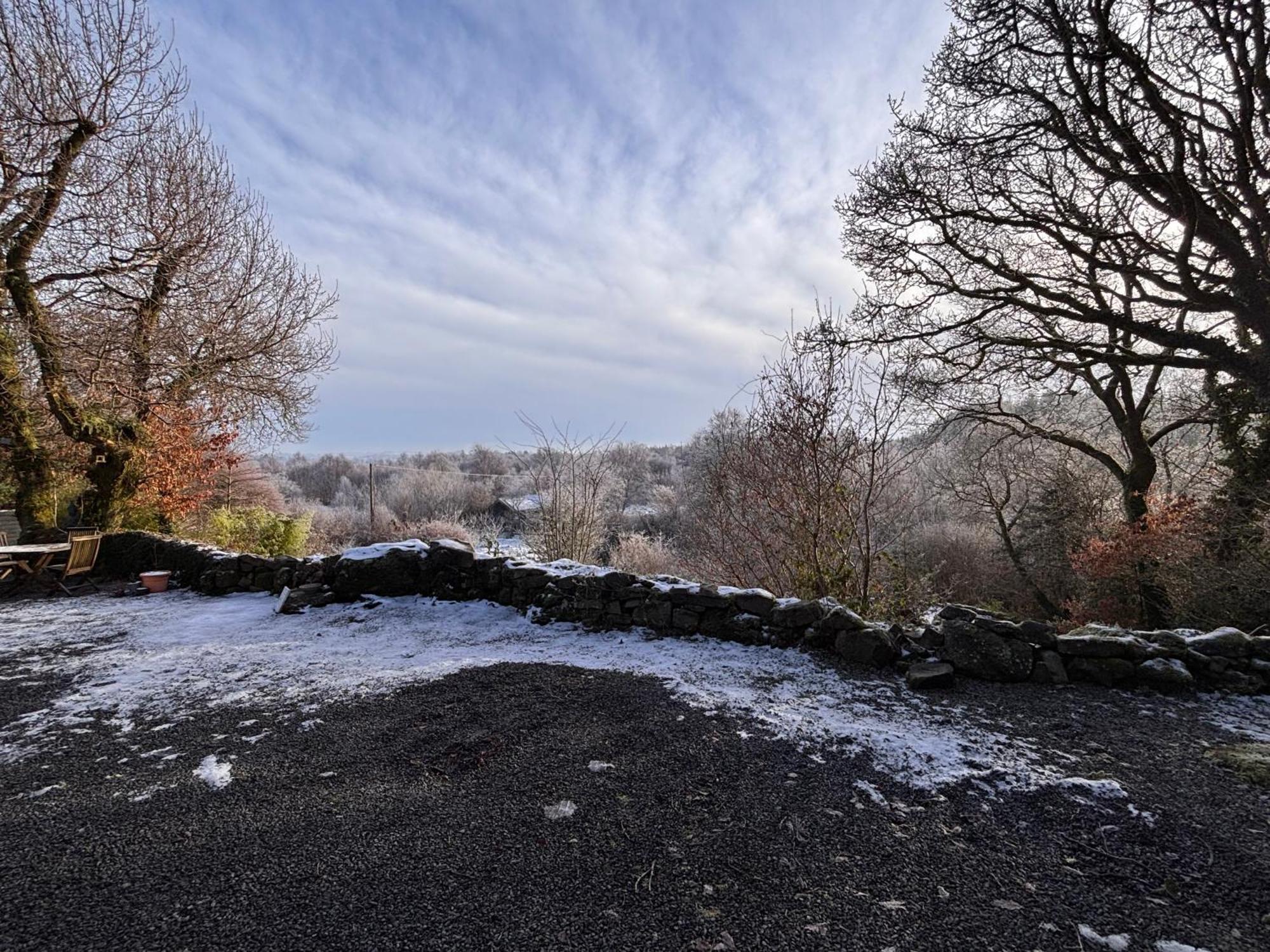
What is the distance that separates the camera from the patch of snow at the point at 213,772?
2256mm

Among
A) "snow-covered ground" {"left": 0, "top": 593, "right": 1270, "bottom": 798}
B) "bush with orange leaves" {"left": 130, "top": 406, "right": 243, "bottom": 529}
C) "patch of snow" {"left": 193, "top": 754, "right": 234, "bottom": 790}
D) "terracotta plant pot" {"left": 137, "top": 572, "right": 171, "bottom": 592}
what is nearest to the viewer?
"patch of snow" {"left": 193, "top": 754, "right": 234, "bottom": 790}

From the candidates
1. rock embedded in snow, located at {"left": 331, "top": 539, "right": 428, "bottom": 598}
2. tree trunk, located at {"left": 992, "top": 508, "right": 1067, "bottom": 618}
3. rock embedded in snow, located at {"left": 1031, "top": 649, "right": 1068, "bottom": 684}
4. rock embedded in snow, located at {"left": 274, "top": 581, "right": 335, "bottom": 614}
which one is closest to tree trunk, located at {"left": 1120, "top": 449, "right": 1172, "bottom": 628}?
tree trunk, located at {"left": 992, "top": 508, "right": 1067, "bottom": 618}

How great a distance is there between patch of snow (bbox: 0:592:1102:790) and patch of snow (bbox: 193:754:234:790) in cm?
62

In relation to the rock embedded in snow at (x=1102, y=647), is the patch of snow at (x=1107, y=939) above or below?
below

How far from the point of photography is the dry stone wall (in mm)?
3418

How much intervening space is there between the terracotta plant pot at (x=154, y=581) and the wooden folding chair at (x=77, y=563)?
0.85m

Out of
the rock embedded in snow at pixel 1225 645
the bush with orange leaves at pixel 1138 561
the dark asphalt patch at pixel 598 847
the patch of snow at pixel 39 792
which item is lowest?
the patch of snow at pixel 39 792

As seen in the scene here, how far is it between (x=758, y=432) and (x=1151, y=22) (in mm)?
6111

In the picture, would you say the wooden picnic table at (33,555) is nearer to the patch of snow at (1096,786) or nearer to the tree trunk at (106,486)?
the tree trunk at (106,486)

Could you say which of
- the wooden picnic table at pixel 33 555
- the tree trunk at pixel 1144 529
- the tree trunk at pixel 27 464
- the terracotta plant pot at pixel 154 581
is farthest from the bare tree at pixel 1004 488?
the tree trunk at pixel 27 464

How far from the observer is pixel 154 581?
644 centimetres

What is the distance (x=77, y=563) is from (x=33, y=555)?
0.48 m

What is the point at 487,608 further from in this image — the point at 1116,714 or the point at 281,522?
the point at 281,522

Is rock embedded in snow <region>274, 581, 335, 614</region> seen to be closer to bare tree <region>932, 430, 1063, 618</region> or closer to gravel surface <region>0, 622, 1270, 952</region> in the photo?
gravel surface <region>0, 622, 1270, 952</region>
